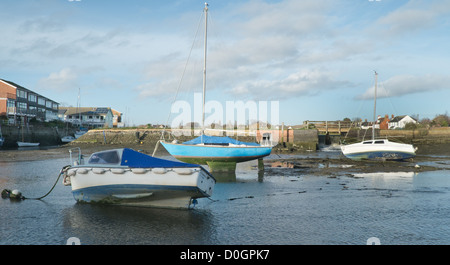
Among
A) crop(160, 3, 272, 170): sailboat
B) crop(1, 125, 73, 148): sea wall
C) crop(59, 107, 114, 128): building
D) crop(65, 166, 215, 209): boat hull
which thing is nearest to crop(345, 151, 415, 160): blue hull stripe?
crop(160, 3, 272, 170): sailboat

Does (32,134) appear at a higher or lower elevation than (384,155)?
higher

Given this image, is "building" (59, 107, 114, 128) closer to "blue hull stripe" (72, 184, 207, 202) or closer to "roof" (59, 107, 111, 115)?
"roof" (59, 107, 111, 115)

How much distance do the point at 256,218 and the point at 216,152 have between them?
1192 cm

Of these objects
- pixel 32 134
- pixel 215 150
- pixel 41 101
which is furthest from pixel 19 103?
pixel 215 150

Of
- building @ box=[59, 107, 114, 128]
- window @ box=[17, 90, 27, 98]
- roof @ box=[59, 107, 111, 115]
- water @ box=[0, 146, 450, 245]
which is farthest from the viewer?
roof @ box=[59, 107, 111, 115]

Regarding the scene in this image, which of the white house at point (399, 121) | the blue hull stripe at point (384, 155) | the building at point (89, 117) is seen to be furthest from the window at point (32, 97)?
the white house at point (399, 121)

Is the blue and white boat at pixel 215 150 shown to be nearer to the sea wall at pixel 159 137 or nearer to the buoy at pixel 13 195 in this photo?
the buoy at pixel 13 195

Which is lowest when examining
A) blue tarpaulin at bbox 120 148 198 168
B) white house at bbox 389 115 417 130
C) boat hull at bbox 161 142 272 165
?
boat hull at bbox 161 142 272 165

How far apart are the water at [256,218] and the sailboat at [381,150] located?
1363 cm

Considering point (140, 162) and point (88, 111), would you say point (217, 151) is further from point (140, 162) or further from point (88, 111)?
point (88, 111)

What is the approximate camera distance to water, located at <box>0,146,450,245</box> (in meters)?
9.45

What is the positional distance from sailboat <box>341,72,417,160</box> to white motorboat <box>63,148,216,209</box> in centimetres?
2317

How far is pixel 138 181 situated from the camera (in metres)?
12.0
